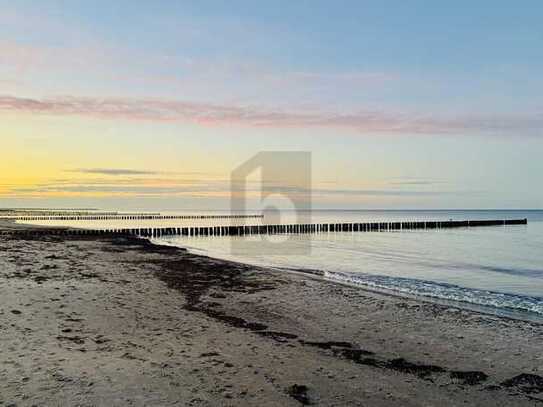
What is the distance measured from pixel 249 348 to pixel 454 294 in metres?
9.85

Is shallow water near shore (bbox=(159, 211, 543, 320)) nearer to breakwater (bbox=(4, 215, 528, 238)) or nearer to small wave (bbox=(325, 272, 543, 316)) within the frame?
small wave (bbox=(325, 272, 543, 316))

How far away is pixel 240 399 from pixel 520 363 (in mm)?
5014

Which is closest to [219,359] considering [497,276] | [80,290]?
[80,290]

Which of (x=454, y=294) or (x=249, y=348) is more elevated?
(x=249, y=348)

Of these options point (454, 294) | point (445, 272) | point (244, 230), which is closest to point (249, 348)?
point (454, 294)

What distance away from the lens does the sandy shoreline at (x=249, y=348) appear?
591 centimetres

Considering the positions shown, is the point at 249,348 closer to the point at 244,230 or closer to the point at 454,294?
the point at 454,294

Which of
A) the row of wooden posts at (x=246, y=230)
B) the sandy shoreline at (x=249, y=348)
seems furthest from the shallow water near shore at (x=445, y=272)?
the row of wooden posts at (x=246, y=230)

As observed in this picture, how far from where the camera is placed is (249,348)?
7.99m

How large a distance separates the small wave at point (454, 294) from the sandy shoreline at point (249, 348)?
6.32 ft

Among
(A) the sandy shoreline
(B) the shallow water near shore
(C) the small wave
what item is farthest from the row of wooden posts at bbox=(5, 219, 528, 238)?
(A) the sandy shoreline

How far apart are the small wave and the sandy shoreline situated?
1.93 metres

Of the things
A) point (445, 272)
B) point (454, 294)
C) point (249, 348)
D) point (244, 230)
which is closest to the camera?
point (249, 348)

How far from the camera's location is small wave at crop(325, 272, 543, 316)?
13203 mm
